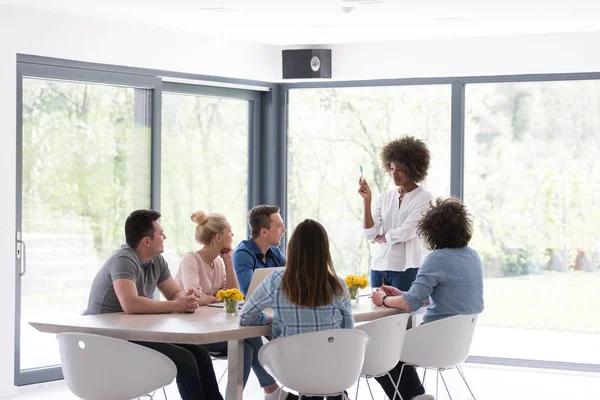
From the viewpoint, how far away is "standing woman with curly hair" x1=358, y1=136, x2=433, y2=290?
573cm

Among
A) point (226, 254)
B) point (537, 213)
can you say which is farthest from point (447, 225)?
point (537, 213)

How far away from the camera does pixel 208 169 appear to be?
813cm

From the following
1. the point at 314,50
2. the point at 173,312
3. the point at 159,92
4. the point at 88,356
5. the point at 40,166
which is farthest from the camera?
the point at 314,50

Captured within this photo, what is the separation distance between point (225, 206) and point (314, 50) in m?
1.56

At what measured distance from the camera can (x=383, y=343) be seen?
4492 mm

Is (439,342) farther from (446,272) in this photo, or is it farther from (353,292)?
(353,292)

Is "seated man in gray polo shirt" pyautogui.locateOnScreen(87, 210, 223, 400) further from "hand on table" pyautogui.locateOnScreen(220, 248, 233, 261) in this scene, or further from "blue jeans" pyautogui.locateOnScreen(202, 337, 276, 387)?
"hand on table" pyautogui.locateOnScreen(220, 248, 233, 261)

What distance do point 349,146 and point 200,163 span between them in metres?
1.31

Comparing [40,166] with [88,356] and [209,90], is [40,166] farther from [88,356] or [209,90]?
[88,356]

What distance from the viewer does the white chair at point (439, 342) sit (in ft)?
15.4

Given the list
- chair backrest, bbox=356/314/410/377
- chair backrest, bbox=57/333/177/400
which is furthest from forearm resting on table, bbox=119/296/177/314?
chair backrest, bbox=356/314/410/377

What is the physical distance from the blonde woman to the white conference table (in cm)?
54

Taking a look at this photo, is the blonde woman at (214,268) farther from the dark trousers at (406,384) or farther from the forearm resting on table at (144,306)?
the dark trousers at (406,384)

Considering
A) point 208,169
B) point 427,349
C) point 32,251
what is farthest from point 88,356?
point 208,169
